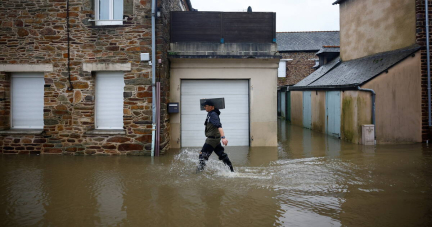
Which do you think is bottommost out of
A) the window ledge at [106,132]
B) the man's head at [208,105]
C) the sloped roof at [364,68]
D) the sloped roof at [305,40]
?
the window ledge at [106,132]

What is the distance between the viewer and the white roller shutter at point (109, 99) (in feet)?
34.2

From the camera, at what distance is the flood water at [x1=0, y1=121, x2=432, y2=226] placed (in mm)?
4887

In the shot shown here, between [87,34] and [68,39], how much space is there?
1.92 ft

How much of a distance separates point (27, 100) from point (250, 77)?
7188 mm

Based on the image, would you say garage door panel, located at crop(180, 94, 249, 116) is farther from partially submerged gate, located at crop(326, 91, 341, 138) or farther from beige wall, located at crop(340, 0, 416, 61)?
beige wall, located at crop(340, 0, 416, 61)

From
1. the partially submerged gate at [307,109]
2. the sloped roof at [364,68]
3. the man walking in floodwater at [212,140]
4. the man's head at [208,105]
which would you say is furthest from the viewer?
the partially submerged gate at [307,109]

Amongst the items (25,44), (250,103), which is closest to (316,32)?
(250,103)

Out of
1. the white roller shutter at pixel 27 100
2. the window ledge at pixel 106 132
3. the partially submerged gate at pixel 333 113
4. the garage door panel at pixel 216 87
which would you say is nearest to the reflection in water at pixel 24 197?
the window ledge at pixel 106 132

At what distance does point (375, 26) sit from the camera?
49.5 ft

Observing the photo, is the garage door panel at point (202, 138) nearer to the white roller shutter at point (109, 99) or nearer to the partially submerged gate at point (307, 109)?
the white roller shutter at point (109, 99)

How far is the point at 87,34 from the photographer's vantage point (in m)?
10.1

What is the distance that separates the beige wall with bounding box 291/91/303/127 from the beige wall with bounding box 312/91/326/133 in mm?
2488

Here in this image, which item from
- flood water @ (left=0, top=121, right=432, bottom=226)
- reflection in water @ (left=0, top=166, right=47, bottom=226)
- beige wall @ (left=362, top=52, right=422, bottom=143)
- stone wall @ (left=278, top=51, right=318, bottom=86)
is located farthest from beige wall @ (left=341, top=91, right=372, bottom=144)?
stone wall @ (left=278, top=51, right=318, bottom=86)

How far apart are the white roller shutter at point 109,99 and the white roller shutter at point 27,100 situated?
1784 millimetres
